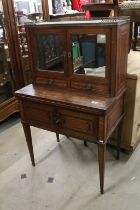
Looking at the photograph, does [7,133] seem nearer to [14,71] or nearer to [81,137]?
[14,71]

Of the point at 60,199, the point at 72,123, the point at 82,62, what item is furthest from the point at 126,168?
the point at 82,62

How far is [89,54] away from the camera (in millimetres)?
1332

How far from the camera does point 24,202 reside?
4.83 feet

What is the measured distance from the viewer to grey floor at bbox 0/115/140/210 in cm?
145

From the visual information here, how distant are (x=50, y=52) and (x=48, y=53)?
0.06ft

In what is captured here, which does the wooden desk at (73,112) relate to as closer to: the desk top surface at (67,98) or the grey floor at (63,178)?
the desk top surface at (67,98)

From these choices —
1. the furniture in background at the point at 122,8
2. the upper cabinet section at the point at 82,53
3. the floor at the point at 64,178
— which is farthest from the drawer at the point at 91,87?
the furniture in background at the point at 122,8

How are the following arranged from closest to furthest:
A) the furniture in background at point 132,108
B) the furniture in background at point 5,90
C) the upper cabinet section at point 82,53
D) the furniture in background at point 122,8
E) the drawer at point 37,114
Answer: the upper cabinet section at point 82,53 → the drawer at point 37,114 → the furniture in background at point 132,108 → the furniture in background at point 122,8 → the furniture in background at point 5,90

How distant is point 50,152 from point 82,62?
3.08 ft

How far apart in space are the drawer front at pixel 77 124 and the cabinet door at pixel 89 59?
0.18 m

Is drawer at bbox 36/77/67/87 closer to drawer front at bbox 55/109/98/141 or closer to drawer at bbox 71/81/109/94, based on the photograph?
drawer at bbox 71/81/109/94

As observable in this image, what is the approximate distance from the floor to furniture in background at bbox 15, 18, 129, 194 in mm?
156

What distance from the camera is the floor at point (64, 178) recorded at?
145 cm

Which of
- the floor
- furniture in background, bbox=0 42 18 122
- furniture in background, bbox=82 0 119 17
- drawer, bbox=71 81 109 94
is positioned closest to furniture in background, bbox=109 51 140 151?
the floor
